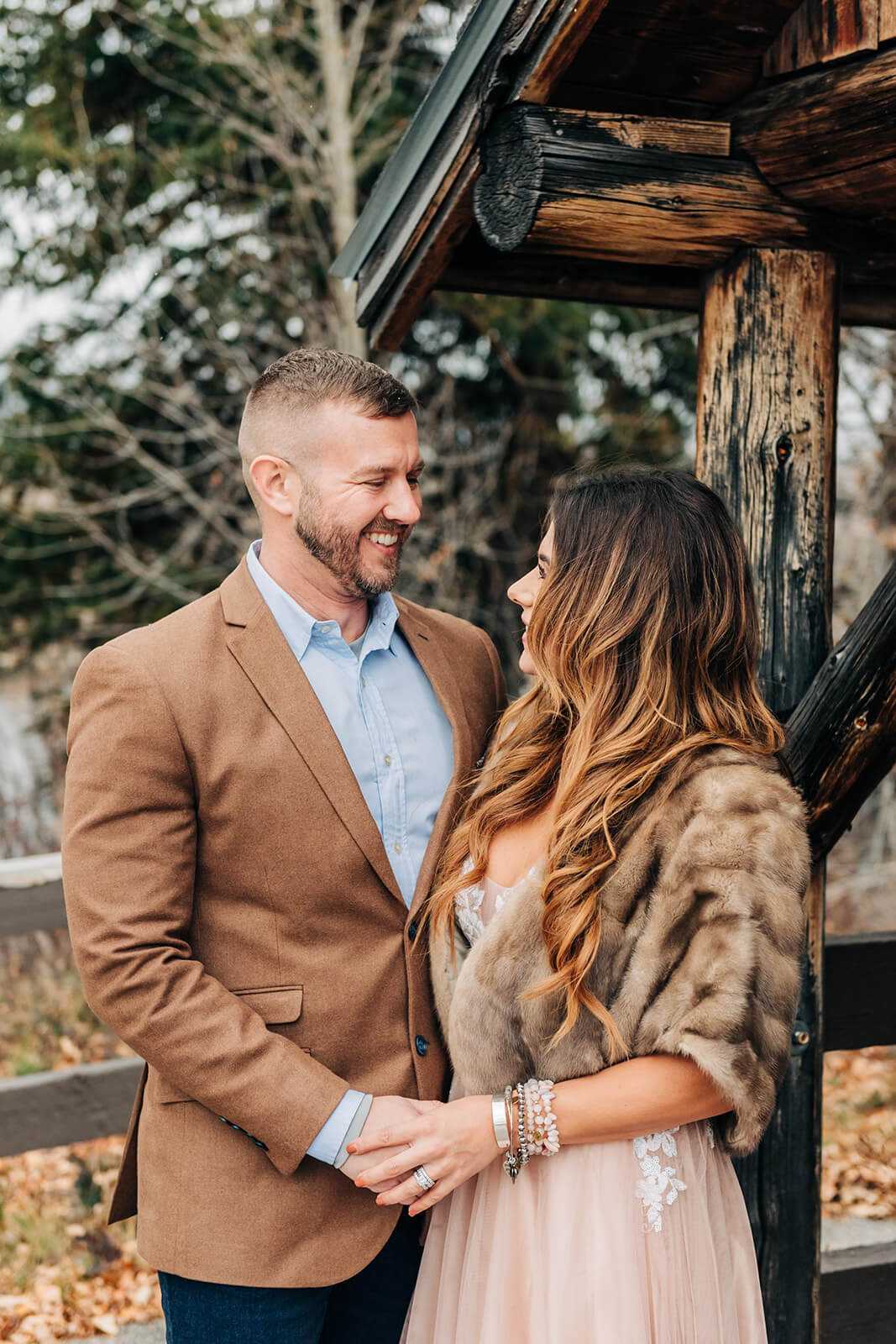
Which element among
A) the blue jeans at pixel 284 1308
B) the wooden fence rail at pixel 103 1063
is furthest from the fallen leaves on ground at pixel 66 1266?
the blue jeans at pixel 284 1308

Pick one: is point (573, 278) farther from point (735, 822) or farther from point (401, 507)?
point (735, 822)

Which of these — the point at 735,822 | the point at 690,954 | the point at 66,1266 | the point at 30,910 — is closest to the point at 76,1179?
the point at 66,1266

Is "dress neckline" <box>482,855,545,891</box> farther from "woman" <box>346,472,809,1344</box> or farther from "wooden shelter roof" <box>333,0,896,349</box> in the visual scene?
"wooden shelter roof" <box>333,0,896,349</box>

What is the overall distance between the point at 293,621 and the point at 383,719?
0.27 m

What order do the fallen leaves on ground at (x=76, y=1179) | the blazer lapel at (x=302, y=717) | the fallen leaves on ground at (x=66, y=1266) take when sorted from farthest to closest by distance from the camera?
the fallen leaves on ground at (x=76, y=1179) → the fallen leaves on ground at (x=66, y=1266) → the blazer lapel at (x=302, y=717)

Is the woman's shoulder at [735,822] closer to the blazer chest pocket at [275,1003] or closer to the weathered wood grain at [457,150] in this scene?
the blazer chest pocket at [275,1003]

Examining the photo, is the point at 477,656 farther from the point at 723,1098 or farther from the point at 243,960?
the point at 723,1098

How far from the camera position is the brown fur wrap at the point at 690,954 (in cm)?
192

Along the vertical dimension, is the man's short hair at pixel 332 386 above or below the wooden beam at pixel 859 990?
above

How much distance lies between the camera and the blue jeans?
6.95 feet

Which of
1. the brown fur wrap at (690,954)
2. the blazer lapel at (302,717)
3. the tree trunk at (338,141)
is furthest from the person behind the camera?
the tree trunk at (338,141)

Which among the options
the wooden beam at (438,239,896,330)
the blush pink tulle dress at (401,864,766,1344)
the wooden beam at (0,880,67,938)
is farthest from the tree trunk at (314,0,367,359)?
the blush pink tulle dress at (401,864,766,1344)

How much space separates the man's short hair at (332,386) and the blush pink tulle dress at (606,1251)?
1.01m

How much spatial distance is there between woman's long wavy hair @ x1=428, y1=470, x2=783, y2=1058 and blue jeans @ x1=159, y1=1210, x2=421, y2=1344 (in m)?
0.72
